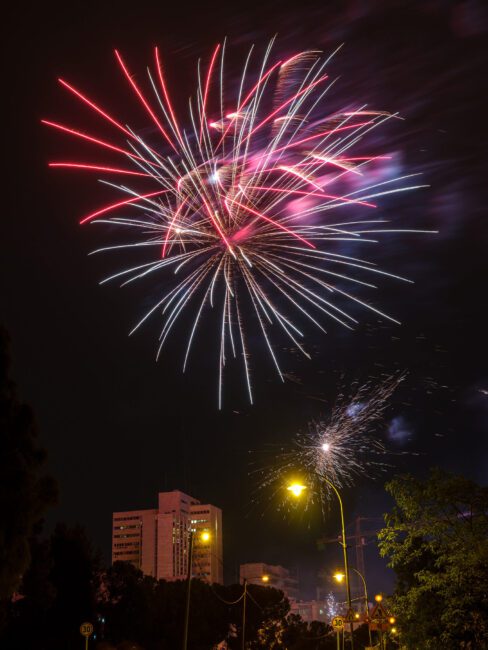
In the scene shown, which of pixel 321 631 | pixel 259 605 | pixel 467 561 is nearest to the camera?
pixel 467 561

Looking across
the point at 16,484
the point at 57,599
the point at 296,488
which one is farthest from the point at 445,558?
the point at 57,599

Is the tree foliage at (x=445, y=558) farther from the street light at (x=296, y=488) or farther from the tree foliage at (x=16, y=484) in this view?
the tree foliage at (x=16, y=484)

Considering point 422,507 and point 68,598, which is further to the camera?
point 68,598

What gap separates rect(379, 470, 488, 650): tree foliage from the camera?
19.6 metres

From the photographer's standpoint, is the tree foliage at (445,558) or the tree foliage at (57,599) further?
the tree foliage at (57,599)

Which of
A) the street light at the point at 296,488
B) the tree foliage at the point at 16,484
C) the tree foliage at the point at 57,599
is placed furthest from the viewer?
the tree foliage at the point at 57,599

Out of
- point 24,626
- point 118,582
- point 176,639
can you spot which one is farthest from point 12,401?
point 176,639

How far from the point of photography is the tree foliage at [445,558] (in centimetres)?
1959

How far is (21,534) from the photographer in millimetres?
19875

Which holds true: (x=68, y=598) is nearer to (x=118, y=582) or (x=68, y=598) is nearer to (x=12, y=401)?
(x=118, y=582)

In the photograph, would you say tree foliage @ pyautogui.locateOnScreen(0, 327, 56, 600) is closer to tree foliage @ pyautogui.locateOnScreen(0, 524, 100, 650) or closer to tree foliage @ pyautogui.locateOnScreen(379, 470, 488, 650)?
tree foliage @ pyautogui.locateOnScreen(379, 470, 488, 650)

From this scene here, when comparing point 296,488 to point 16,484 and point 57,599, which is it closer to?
point 16,484

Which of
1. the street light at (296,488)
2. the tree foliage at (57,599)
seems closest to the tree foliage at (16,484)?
the street light at (296,488)

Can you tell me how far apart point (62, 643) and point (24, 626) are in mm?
2566
